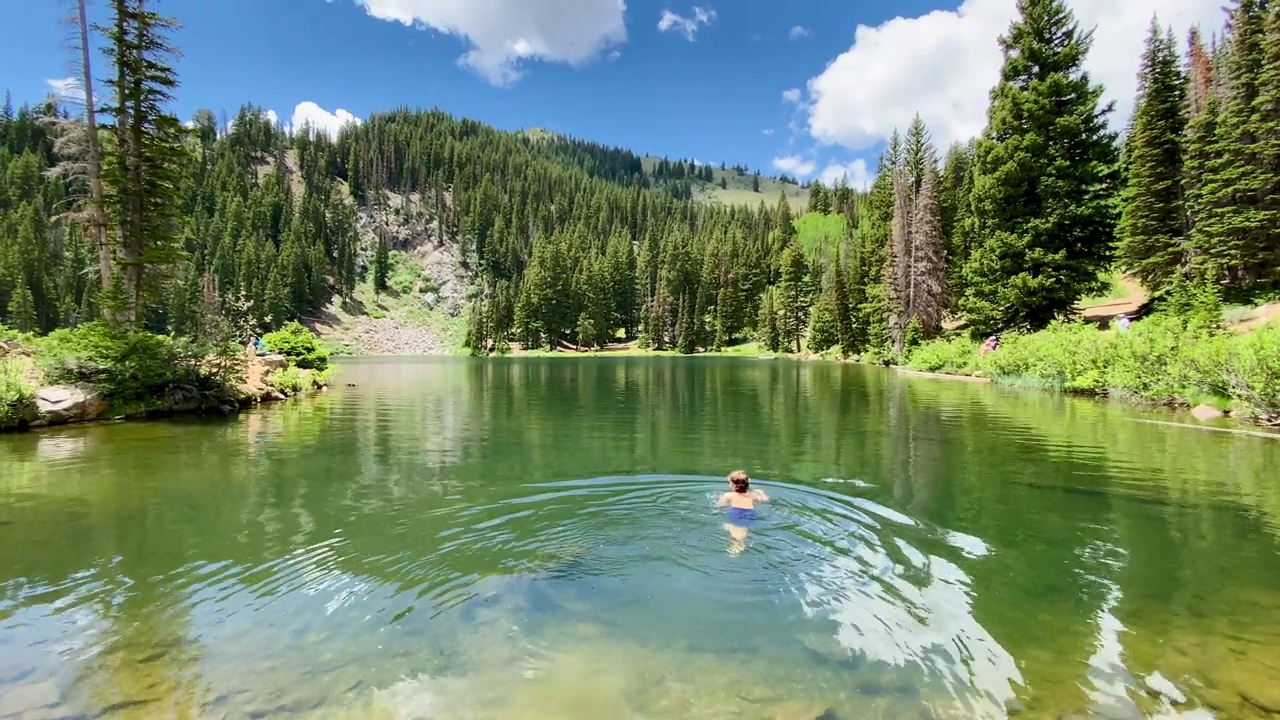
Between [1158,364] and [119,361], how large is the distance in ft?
119

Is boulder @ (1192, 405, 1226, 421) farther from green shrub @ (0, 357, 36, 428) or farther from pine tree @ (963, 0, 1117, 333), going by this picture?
green shrub @ (0, 357, 36, 428)

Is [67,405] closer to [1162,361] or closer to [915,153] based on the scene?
[1162,361]

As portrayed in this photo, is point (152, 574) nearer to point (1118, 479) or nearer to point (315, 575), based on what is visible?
point (315, 575)

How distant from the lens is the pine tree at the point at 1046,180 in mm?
35625

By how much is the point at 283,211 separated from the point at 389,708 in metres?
174

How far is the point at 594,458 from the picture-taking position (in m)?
15.7

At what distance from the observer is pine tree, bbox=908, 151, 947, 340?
2292 inches

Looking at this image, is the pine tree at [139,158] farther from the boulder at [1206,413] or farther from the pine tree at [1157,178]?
the pine tree at [1157,178]

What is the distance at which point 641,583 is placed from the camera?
305 inches

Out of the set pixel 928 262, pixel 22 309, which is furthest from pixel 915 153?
pixel 22 309

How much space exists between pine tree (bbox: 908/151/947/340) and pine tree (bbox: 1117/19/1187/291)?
17114mm

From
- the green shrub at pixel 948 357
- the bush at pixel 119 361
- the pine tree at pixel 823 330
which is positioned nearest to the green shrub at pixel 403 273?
the pine tree at pixel 823 330

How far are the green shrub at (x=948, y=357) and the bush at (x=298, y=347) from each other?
40404 mm

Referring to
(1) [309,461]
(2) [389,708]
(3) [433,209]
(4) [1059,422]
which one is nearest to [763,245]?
(3) [433,209]
